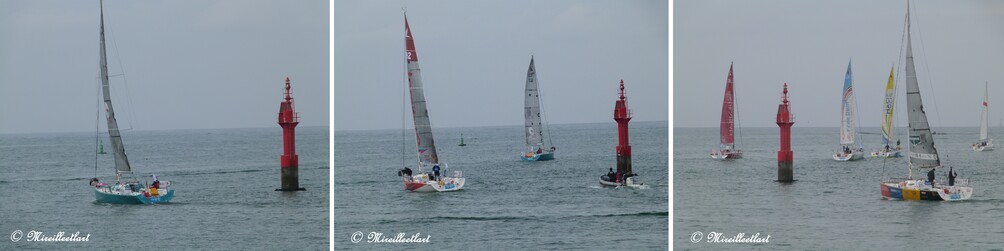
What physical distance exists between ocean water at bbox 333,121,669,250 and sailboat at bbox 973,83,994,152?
3310 millimetres

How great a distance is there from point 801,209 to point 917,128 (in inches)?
55.5

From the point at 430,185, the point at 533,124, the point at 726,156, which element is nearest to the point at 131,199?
the point at 430,185

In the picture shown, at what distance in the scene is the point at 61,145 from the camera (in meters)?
19.0

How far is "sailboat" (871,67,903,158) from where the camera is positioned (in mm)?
15962

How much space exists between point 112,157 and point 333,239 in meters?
3.43

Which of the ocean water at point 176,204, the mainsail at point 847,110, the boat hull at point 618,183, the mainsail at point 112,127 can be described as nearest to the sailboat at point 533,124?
the boat hull at point 618,183

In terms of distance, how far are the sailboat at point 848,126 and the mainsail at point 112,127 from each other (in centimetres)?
708

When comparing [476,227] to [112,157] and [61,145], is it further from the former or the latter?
[61,145]

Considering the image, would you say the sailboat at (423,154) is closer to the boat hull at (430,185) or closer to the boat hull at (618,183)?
the boat hull at (430,185)

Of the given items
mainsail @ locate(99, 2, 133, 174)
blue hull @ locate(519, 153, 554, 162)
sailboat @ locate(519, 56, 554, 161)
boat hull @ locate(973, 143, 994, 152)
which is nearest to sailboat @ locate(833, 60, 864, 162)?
boat hull @ locate(973, 143, 994, 152)

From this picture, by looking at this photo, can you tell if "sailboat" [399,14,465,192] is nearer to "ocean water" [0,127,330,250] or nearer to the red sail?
"ocean water" [0,127,330,250]

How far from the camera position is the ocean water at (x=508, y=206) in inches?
589

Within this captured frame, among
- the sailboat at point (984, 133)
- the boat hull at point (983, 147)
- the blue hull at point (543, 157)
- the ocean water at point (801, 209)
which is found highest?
the sailboat at point (984, 133)

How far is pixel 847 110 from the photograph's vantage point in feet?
55.5
